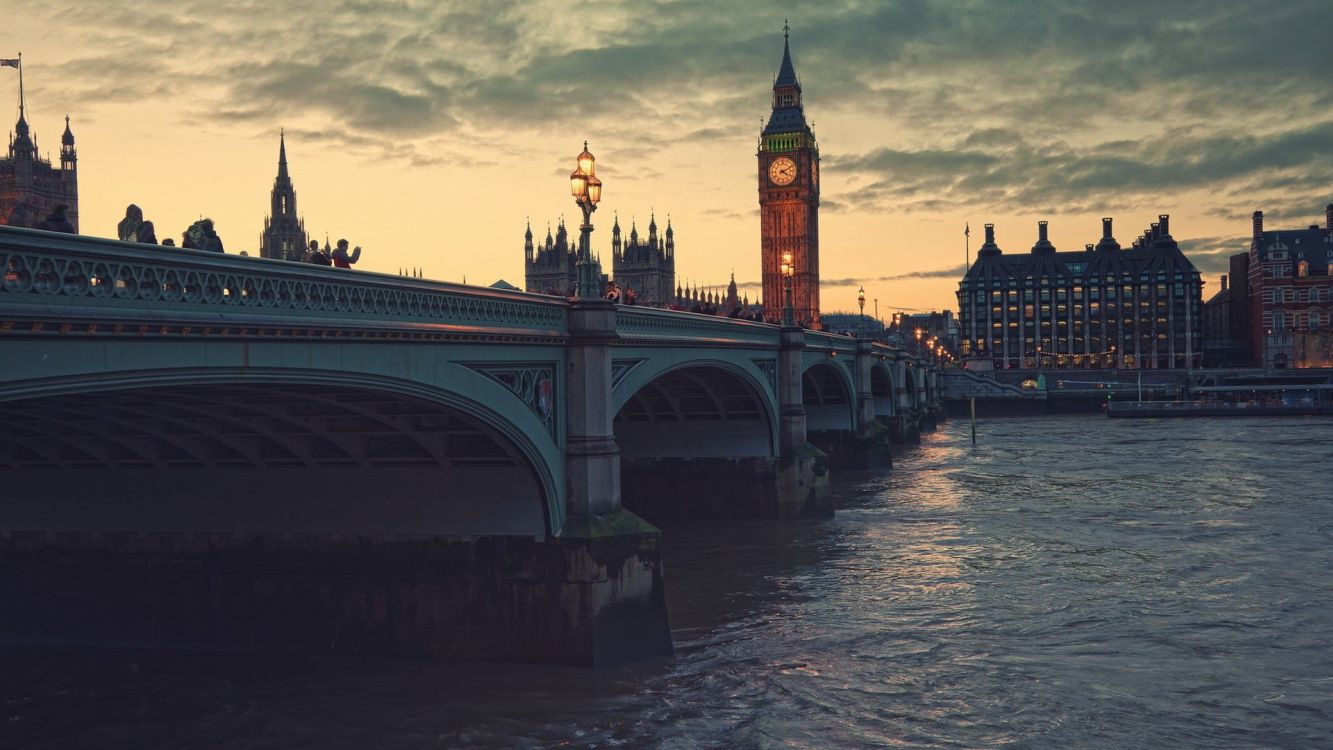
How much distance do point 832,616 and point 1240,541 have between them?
16171mm

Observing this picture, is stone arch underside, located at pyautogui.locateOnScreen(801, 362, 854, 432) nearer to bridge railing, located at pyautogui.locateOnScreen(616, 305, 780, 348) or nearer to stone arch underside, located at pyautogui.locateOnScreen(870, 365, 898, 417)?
stone arch underside, located at pyautogui.locateOnScreen(870, 365, 898, 417)

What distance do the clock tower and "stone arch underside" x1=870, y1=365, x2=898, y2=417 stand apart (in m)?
90.0

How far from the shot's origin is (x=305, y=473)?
2259 cm

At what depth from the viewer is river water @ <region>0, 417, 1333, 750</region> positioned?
62.5ft

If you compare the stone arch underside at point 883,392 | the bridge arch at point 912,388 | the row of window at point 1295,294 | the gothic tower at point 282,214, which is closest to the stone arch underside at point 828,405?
the stone arch underside at point 883,392

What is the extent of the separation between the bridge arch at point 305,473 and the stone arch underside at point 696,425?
17717 millimetres

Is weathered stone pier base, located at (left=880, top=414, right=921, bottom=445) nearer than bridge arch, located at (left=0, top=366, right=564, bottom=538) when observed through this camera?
No

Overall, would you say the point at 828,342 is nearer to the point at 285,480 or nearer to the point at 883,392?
the point at 285,480

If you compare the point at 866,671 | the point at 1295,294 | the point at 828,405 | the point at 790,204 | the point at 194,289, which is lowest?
the point at 866,671

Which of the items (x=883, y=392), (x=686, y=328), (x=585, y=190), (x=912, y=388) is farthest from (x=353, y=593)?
(x=912, y=388)

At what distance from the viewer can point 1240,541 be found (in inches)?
1432

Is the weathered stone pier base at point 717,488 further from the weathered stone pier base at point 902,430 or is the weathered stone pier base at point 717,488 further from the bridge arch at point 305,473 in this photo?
the weathered stone pier base at point 902,430

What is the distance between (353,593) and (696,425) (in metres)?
20.8

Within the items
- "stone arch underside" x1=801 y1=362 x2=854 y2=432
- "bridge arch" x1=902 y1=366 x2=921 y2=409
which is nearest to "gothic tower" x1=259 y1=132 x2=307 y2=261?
"bridge arch" x1=902 y1=366 x2=921 y2=409
